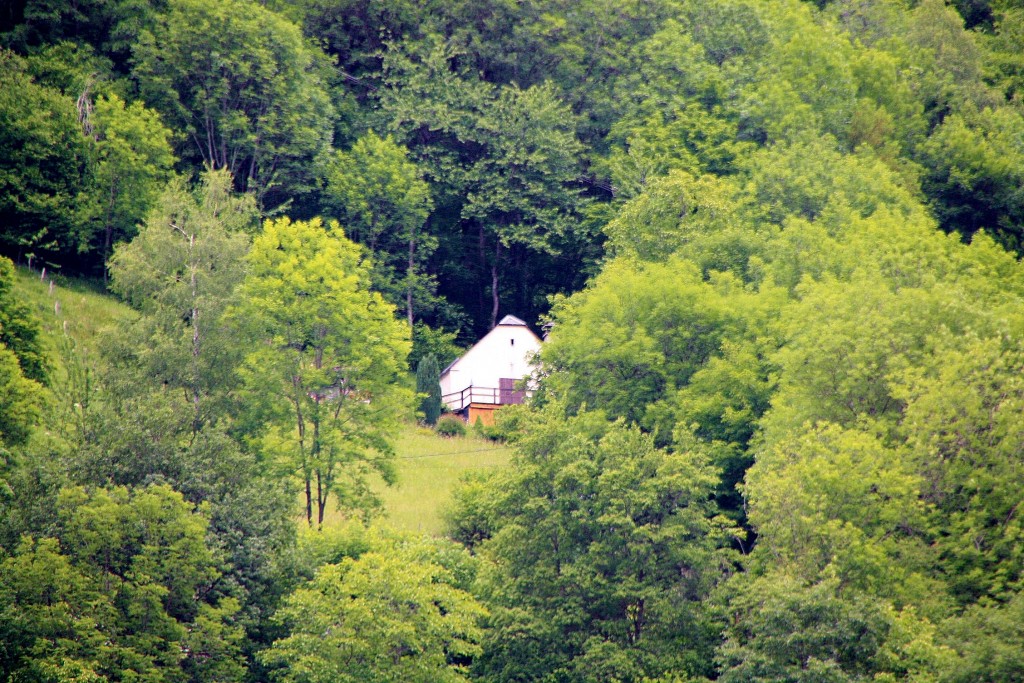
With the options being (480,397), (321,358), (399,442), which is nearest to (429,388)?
(480,397)

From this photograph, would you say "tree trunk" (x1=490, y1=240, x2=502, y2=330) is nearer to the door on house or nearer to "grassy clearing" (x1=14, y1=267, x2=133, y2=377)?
the door on house

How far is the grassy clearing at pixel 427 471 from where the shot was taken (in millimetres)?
49469

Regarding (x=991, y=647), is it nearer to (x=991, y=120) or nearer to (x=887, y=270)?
(x=887, y=270)

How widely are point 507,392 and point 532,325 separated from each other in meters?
9.57

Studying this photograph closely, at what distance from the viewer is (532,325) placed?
2862 inches

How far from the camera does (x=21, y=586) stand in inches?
1476

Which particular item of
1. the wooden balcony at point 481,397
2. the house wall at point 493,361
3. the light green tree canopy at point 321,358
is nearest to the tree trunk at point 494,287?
the house wall at point 493,361

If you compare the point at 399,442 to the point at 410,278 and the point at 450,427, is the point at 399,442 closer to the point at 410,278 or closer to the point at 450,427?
the point at 450,427

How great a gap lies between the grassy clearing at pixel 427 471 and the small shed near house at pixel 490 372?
3772mm

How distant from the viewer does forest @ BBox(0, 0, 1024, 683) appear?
3875cm

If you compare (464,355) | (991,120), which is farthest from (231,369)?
(991,120)

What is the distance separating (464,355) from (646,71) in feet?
59.6

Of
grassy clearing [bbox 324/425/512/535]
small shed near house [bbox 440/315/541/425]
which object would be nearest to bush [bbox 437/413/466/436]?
grassy clearing [bbox 324/425/512/535]

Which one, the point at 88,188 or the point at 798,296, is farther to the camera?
the point at 88,188
